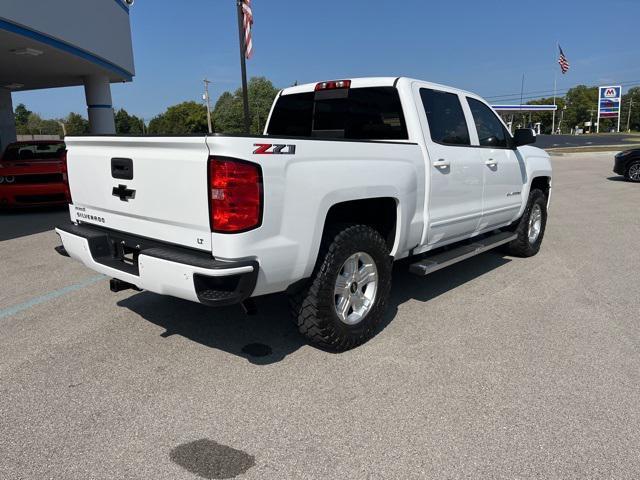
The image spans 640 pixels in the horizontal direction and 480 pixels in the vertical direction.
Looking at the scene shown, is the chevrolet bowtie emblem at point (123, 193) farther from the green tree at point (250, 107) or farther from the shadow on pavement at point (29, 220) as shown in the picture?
the green tree at point (250, 107)

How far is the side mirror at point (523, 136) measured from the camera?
5.44 m

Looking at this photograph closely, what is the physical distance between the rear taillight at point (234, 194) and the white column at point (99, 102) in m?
16.8

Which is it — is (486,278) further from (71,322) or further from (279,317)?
(71,322)

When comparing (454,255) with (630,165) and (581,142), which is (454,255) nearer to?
(630,165)

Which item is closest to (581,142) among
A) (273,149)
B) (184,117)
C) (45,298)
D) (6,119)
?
(6,119)

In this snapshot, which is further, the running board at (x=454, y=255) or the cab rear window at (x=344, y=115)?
the cab rear window at (x=344, y=115)

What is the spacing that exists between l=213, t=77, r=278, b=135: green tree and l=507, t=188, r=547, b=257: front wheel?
64268 millimetres

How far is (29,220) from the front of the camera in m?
9.82

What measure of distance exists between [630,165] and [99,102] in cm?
1764

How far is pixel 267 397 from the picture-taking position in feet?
9.99

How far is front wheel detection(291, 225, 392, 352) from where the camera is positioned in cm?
339

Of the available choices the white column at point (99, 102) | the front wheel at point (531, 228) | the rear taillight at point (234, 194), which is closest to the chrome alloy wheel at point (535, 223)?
the front wheel at point (531, 228)

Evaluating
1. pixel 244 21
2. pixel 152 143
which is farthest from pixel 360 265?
pixel 244 21

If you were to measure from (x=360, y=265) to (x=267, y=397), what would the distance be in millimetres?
1256
